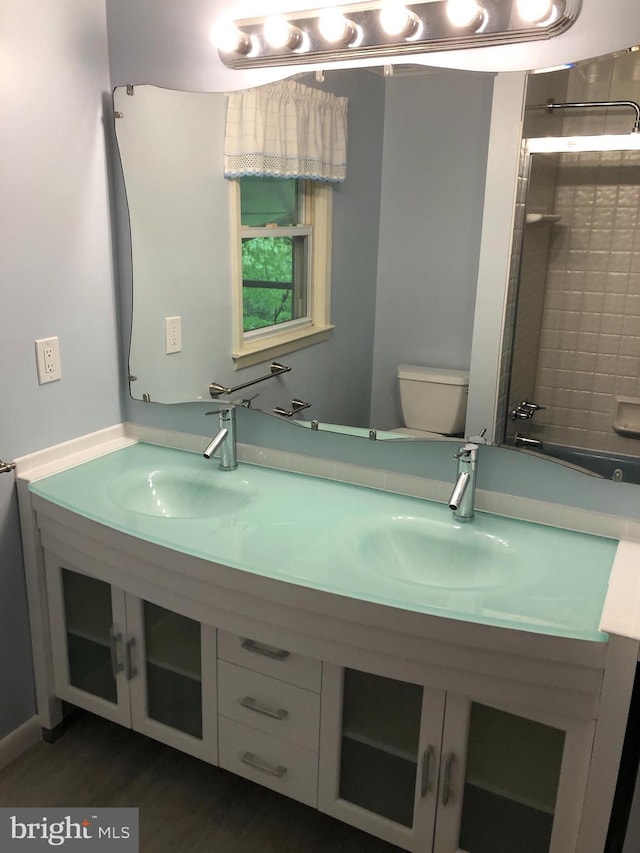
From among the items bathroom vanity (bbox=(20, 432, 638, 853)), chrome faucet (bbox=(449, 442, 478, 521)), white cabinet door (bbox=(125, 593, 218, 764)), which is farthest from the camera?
white cabinet door (bbox=(125, 593, 218, 764))

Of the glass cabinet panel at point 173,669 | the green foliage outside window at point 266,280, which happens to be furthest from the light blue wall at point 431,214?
the glass cabinet panel at point 173,669

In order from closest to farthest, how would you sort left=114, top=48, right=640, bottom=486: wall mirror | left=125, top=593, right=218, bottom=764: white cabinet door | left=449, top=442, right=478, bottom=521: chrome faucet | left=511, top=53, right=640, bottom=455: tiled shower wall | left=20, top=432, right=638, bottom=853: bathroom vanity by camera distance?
left=20, top=432, right=638, bottom=853: bathroom vanity
left=511, top=53, right=640, bottom=455: tiled shower wall
left=114, top=48, right=640, bottom=486: wall mirror
left=449, top=442, right=478, bottom=521: chrome faucet
left=125, top=593, right=218, bottom=764: white cabinet door

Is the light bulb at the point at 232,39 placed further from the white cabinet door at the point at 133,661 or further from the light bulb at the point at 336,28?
the white cabinet door at the point at 133,661

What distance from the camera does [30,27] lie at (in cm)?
171

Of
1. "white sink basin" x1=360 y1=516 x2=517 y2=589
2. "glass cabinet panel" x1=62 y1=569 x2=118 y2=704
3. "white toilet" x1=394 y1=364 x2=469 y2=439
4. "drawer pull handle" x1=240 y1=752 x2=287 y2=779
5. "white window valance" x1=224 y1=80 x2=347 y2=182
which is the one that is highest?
"white window valance" x1=224 y1=80 x2=347 y2=182

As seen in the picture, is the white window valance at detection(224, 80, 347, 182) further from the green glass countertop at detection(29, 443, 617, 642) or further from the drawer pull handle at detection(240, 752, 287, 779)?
the drawer pull handle at detection(240, 752, 287, 779)

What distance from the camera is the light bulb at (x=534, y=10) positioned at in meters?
1.39

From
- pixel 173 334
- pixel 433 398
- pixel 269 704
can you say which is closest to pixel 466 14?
pixel 433 398

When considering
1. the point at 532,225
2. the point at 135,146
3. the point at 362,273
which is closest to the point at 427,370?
the point at 362,273

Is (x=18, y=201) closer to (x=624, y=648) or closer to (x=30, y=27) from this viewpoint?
(x=30, y=27)

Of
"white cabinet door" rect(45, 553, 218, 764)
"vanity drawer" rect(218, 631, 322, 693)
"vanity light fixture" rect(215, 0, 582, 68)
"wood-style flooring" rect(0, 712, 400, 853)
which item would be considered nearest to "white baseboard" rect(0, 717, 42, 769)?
"wood-style flooring" rect(0, 712, 400, 853)

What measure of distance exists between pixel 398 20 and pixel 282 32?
280 millimetres

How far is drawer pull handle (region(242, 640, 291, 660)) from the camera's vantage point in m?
1.54

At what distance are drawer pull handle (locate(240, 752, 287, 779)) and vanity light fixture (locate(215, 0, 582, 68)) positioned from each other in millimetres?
1613
